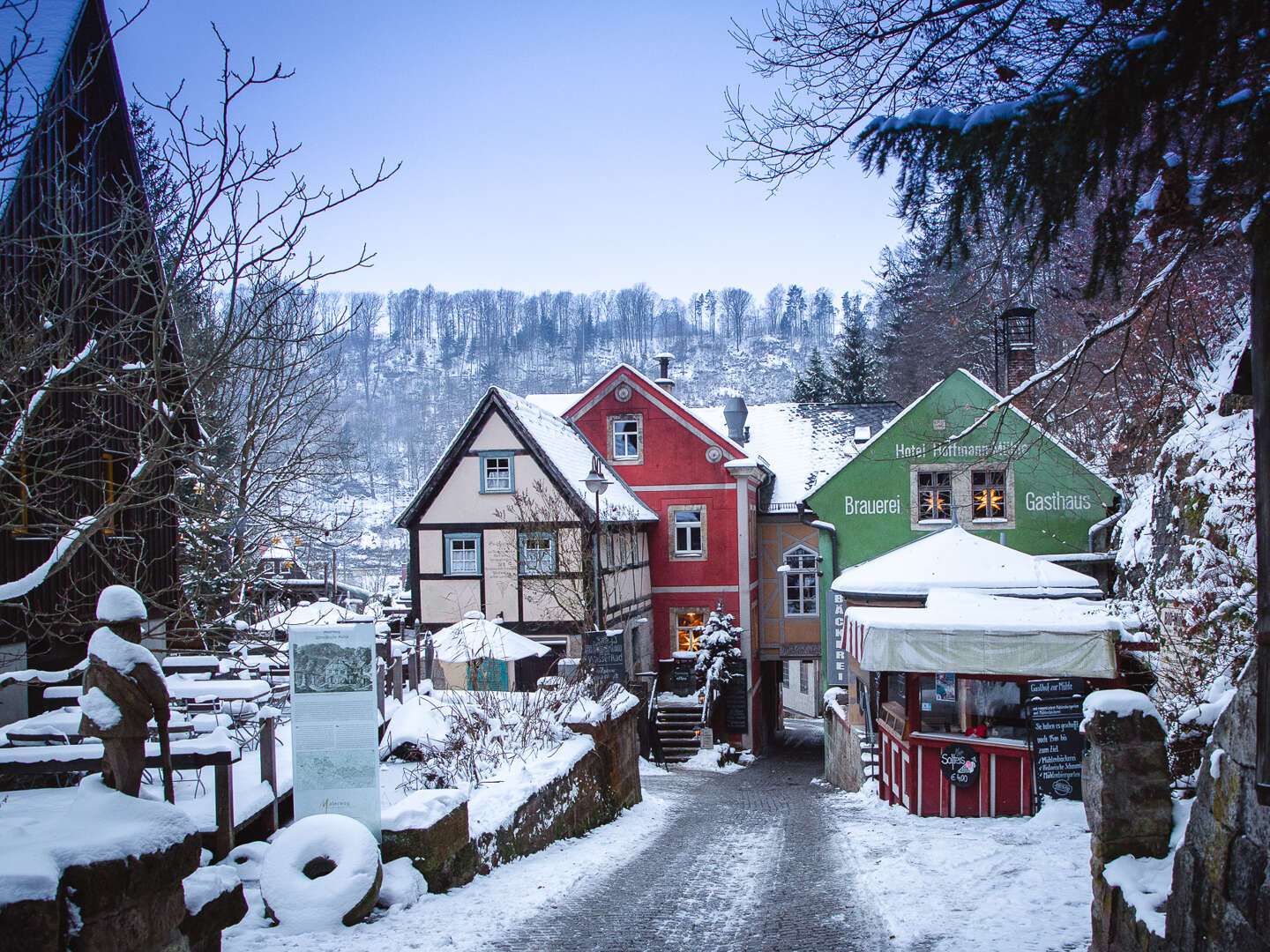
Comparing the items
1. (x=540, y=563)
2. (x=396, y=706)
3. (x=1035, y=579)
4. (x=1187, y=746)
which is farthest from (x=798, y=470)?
(x=1187, y=746)

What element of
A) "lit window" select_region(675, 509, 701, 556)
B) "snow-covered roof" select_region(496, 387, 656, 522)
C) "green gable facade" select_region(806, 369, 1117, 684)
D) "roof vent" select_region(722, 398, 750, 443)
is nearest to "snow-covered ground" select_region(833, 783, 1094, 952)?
"green gable facade" select_region(806, 369, 1117, 684)

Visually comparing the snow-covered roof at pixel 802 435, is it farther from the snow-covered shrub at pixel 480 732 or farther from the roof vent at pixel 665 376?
the snow-covered shrub at pixel 480 732

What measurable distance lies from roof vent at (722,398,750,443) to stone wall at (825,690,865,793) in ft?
38.1

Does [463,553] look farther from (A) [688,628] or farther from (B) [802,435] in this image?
(B) [802,435]

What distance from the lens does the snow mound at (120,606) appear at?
4918 mm

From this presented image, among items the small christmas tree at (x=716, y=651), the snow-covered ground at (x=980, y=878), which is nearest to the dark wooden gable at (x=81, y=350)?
the snow-covered ground at (x=980, y=878)

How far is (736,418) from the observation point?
98.0 ft

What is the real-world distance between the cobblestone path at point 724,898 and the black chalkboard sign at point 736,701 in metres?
12.4

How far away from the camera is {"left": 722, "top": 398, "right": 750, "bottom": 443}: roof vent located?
97.3ft

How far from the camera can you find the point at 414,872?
7.24m

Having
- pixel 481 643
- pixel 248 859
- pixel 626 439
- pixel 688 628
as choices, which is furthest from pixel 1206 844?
pixel 626 439

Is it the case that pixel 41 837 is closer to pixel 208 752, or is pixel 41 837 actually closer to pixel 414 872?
pixel 208 752

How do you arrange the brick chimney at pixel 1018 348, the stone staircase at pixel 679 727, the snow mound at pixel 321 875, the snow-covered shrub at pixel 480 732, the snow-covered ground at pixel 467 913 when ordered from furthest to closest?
the stone staircase at pixel 679 727 → the brick chimney at pixel 1018 348 → the snow-covered shrub at pixel 480 732 → the snow mound at pixel 321 875 → the snow-covered ground at pixel 467 913

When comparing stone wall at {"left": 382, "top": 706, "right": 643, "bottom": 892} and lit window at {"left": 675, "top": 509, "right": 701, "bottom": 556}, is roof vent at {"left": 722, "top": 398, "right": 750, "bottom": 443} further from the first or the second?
stone wall at {"left": 382, "top": 706, "right": 643, "bottom": 892}
